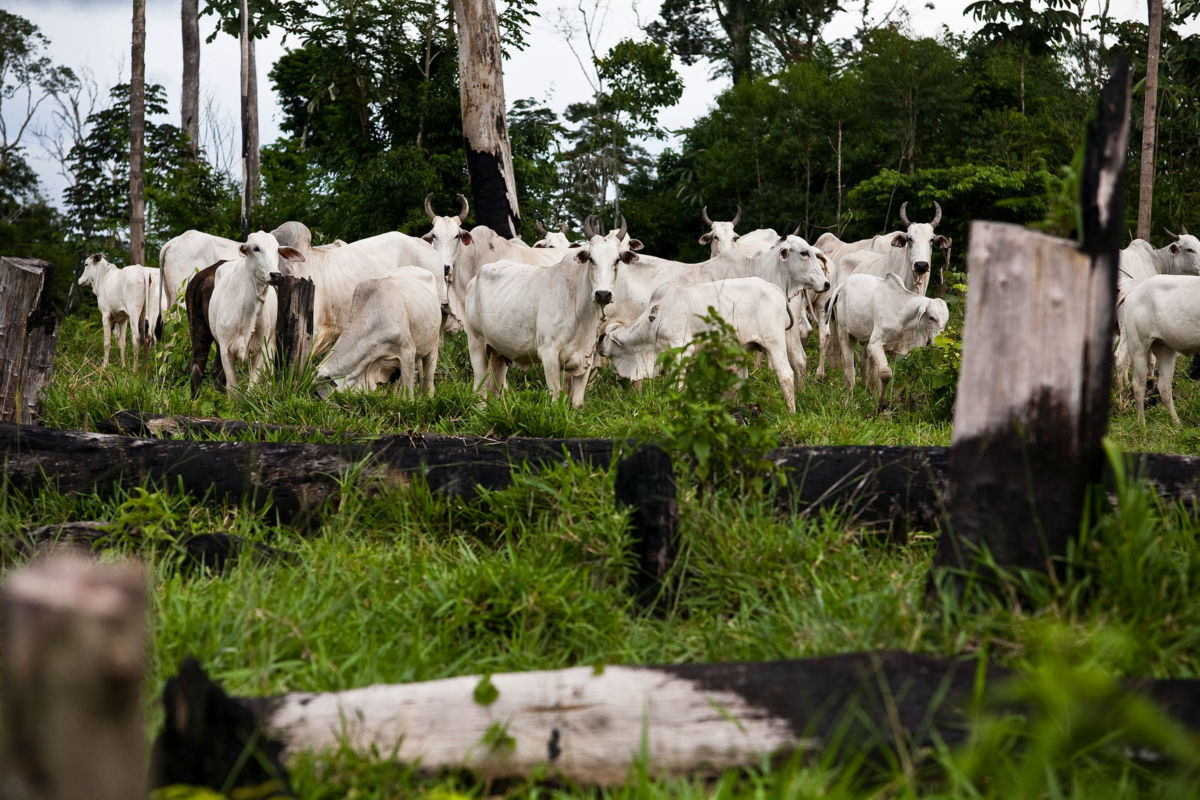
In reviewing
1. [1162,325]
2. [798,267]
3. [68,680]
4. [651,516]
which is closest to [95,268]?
[798,267]

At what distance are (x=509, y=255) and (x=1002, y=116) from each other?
1944 cm

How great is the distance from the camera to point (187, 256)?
13117 millimetres

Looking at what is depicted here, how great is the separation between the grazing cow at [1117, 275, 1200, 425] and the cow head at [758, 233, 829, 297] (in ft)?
10.2

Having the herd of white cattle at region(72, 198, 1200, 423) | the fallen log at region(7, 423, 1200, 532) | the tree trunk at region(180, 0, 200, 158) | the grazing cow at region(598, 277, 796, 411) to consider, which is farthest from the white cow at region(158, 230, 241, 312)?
the tree trunk at region(180, 0, 200, 158)

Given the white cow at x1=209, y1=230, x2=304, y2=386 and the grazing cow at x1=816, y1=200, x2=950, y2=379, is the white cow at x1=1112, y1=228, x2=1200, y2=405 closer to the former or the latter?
the grazing cow at x1=816, y1=200, x2=950, y2=379

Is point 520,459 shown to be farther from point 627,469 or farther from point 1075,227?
point 1075,227

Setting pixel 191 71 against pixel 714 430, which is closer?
pixel 714 430

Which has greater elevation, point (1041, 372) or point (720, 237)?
point (720, 237)

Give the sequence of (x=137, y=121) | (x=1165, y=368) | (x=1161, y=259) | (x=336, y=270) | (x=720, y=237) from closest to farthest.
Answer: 1. (x=1165, y=368)
2. (x=336, y=270)
3. (x=1161, y=259)
4. (x=720, y=237)
5. (x=137, y=121)

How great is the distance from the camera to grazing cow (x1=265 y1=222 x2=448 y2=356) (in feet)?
36.6

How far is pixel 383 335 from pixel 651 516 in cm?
610

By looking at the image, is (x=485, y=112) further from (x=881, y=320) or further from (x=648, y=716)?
(x=648, y=716)

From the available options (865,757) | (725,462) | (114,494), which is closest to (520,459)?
(725,462)

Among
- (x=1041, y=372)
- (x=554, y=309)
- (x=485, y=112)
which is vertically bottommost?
(x=1041, y=372)
